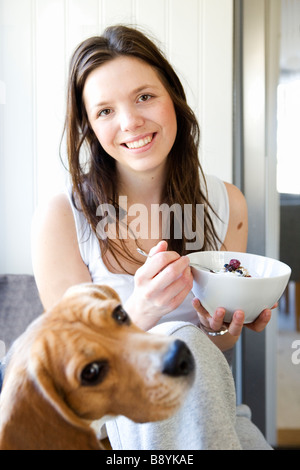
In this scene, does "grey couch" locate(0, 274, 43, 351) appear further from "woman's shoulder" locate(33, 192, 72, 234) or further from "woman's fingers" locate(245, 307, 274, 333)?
"woman's fingers" locate(245, 307, 274, 333)

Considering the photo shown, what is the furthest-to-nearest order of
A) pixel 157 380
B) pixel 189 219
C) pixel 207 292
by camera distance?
pixel 189 219 → pixel 207 292 → pixel 157 380

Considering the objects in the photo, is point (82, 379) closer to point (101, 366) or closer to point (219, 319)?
point (101, 366)

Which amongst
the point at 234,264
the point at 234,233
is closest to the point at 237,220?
the point at 234,233

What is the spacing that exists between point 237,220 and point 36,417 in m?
0.35

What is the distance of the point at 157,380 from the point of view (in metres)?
0.26

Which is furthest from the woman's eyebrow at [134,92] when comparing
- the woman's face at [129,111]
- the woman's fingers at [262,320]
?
the woman's fingers at [262,320]

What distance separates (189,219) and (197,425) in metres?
0.24

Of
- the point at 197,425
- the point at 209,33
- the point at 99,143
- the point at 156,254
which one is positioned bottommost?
the point at 197,425

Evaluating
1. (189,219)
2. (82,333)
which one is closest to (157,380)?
(82,333)

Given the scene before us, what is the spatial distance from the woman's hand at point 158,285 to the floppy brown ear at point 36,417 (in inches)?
4.4

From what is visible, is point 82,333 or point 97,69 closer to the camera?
point 82,333

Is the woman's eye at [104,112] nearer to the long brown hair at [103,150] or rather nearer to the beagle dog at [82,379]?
the long brown hair at [103,150]

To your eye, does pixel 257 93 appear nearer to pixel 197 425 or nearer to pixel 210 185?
pixel 210 185

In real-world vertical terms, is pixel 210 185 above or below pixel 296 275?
above
